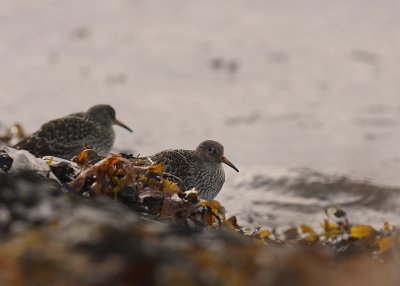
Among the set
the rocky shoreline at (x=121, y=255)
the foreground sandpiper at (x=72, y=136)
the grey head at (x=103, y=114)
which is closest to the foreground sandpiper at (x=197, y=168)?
the foreground sandpiper at (x=72, y=136)

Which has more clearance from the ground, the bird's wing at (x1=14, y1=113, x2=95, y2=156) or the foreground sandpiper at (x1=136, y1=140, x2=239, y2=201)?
the foreground sandpiper at (x1=136, y1=140, x2=239, y2=201)

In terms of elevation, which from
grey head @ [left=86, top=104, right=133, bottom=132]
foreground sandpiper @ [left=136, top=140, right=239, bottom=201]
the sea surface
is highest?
foreground sandpiper @ [left=136, top=140, right=239, bottom=201]

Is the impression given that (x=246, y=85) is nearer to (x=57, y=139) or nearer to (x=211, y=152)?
(x=57, y=139)

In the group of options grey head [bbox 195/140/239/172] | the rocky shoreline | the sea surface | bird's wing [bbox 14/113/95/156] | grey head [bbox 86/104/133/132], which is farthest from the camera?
grey head [bbox 86/104/133/132]

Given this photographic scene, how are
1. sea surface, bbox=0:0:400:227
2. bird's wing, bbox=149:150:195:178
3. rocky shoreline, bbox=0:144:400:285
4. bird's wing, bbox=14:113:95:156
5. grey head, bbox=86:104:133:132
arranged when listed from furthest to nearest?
grey head, bbox=86:104:133:132 < sea surface, bbox=0:0:400:227 < bird's wing, bbox=14:113:95:156 < bird's wing, bbox=149:150:195:178 < rocky shoreline, bbox=0:144:400:285

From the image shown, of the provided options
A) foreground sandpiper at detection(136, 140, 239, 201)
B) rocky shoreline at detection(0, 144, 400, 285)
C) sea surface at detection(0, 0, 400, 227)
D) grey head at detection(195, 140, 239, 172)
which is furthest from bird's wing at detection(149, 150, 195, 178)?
rocky shoreline at detection(0, 144, 400, 285)

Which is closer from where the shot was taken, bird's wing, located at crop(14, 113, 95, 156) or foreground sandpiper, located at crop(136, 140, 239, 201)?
foreground sandpiper, located at crop(136, 140, 239, 201)

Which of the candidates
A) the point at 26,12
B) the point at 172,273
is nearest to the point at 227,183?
the point at 172,273

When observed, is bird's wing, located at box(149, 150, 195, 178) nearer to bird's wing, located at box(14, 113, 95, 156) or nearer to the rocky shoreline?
bird's wing, located at box(14, 113, 95, 156)
